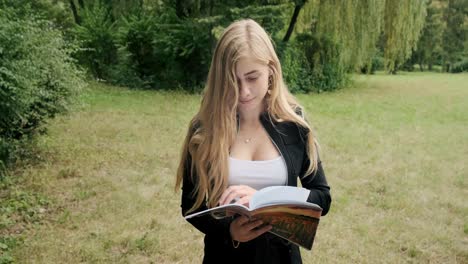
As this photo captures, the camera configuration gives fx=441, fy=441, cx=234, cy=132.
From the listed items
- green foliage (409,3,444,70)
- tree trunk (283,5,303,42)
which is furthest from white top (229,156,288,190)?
green foliage (409,3,444,70)

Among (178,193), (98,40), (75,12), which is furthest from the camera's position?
(75,12)

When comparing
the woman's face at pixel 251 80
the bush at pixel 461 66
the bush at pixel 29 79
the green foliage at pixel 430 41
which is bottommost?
the bush at pixel 461 66

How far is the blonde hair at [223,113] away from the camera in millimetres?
1502

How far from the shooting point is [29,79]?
182 inches

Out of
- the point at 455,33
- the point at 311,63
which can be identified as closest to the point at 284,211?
the point at 311,63

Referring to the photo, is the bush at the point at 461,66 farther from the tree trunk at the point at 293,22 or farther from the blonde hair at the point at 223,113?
the blonde hair at the point at 223,113

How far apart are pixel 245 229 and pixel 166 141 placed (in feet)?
19.0

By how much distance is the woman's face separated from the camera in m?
1.50

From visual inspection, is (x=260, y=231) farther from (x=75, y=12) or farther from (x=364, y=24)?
(x=75, y=12)

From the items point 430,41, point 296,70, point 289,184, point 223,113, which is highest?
point 223,113

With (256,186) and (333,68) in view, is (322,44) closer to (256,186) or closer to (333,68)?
(333,68)

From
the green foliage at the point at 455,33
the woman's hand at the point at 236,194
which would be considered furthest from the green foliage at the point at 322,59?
the green foliage at the point at 455,33

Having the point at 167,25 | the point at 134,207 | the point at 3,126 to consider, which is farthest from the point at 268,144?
the point at 167,25

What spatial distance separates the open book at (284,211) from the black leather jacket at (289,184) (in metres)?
0.20
